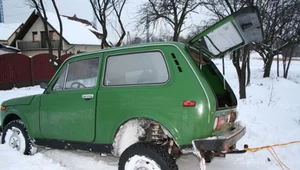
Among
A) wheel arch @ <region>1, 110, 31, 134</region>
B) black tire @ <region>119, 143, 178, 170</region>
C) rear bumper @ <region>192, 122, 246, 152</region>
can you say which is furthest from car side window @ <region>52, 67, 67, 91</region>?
rear bumper @ <region>192, 122, 246, 152</region>

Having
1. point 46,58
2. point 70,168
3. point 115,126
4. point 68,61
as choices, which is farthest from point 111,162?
point 46,58

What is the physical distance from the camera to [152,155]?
322 cm

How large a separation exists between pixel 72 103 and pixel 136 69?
120 cm

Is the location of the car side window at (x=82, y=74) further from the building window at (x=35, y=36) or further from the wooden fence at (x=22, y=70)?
the building window at (x=35, y=36)

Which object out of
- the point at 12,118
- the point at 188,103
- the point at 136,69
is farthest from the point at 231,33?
the point at 12,118

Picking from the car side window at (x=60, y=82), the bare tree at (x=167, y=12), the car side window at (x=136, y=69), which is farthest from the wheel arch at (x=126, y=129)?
the bare tree at (x=167, y=12)

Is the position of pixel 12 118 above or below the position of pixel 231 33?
below

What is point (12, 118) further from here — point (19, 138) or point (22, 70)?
point (22, 70)

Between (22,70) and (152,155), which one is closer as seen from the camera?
(152,155)

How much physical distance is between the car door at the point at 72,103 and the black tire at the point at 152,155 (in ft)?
2.28

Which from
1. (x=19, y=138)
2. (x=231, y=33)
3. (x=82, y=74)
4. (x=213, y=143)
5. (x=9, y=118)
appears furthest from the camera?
(x=9, y=118)

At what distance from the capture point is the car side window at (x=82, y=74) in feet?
13.1

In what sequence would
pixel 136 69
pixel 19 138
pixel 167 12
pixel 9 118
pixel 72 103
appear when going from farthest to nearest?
1. pixel 167 12
2. pixel 9 118
3. pixel 19 138
4. pixel 72 103
5. pixel 136 69

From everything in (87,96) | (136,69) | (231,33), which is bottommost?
(87,96)
